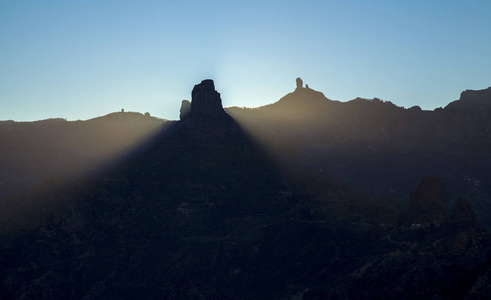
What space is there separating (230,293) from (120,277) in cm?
3413

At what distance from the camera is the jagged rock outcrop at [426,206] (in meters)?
181

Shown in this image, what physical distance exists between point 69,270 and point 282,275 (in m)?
62.5

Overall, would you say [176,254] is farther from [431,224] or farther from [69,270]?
[431,224]

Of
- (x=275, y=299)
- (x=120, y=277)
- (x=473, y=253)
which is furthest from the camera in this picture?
(x=120, y=277)

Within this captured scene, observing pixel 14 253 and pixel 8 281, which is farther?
pixel 14 253

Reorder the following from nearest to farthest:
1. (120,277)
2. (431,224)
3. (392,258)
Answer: (392,258) < (431,224) < (120,277)

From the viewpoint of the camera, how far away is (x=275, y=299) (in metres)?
164

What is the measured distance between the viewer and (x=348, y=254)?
182m

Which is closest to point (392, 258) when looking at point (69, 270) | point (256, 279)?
point (256, 279)

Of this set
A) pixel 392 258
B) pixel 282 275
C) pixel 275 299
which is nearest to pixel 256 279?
pixel 282 275

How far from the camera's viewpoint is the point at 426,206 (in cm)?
18588

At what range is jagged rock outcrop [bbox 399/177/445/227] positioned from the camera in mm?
181375

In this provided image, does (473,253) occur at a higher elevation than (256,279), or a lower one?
higher

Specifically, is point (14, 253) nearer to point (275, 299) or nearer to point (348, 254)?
point (275, 299)
